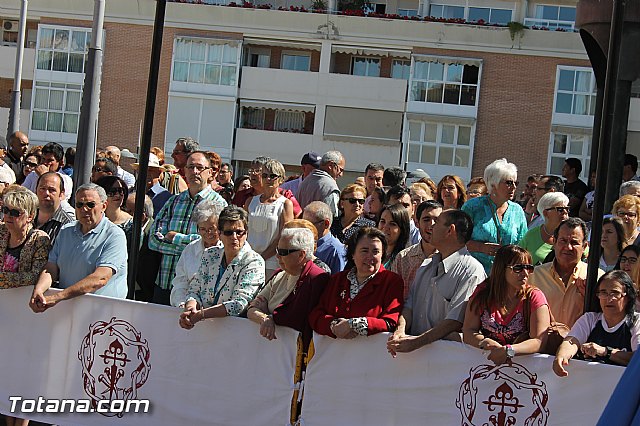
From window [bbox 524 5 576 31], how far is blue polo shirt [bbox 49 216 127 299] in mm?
40098

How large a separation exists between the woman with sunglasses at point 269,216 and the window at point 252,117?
37.1 m

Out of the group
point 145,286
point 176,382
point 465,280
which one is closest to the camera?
point 465,280

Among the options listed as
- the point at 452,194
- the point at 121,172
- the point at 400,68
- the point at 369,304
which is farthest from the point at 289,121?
the point at 369,304

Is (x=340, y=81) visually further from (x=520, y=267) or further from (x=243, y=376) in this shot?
(x=520, y=267)

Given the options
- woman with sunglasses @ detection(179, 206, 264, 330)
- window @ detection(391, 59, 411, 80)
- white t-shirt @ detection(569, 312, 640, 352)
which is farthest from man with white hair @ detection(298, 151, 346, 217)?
window @ detection(391, 59, 411, 80)

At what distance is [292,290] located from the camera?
673 centimetres

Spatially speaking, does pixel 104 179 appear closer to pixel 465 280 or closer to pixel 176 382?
pixel 176 382

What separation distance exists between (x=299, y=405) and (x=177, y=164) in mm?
4940

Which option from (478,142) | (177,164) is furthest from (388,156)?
(177,164)

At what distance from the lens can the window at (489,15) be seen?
150 feet

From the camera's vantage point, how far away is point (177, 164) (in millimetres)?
10945

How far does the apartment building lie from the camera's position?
4394 cm

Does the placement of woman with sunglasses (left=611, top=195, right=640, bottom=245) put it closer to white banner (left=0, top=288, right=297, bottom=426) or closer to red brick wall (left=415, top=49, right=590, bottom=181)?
white banner (left=0, top=288, right=297, bottom=426)
